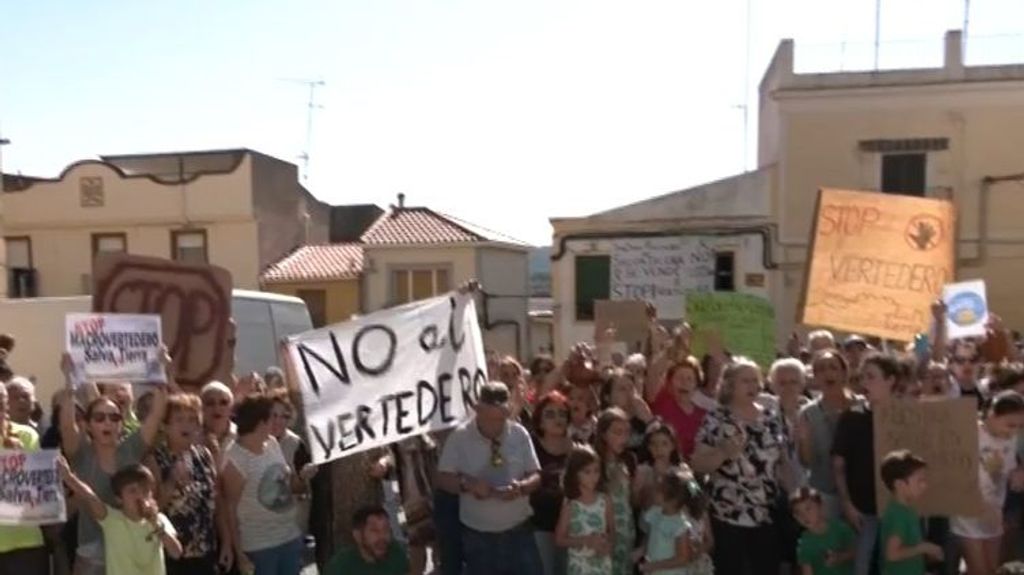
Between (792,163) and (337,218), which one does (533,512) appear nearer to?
(792,163)

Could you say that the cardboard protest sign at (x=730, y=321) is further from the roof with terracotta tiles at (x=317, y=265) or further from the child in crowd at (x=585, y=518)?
the roof with terracotta tiles at (x=317, y=265)

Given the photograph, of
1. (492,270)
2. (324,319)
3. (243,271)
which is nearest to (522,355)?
(492,270)

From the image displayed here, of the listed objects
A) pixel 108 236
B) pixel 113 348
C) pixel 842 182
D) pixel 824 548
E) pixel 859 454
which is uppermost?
pixel 842 182

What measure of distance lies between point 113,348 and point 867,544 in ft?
13.5

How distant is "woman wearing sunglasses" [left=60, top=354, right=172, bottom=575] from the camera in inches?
211

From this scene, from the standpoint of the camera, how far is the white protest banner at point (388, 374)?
6.34 m

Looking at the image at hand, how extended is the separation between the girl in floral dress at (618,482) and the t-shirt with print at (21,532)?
287 cm

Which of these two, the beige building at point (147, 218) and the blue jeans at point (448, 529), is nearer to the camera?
the blue jeans at point (448, 529)

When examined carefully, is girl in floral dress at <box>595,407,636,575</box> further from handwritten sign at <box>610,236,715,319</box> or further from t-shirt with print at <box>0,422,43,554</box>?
handwritten sign at <box>610,236,715,319</box>

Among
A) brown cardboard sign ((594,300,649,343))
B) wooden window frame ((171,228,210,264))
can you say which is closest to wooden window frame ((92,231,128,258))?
wooden window frame ((171,228,210,264))

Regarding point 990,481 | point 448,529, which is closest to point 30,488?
point 448,529

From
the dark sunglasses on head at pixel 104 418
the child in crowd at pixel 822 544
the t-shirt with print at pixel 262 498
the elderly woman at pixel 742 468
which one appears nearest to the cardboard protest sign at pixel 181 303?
the t-shirt with print at pixel 262 498

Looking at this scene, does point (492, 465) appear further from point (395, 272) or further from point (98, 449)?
point (395, 272)

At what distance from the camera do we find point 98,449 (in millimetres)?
5430
